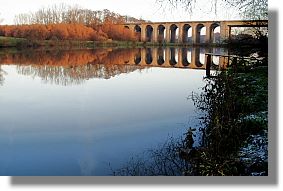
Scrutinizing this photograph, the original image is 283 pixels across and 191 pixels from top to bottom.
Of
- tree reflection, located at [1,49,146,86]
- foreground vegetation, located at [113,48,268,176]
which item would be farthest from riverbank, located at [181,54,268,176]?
tree reflection, located at [1,49,146,86]

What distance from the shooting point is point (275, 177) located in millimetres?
2232

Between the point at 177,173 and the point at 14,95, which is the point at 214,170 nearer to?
the point at 177,173

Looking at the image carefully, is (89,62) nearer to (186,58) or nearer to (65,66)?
(65,66)

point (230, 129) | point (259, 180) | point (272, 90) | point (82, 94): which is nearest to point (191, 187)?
point (259, 180)

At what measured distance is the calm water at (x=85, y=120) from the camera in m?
4.24

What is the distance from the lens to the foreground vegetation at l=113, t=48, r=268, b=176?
3.18 metres

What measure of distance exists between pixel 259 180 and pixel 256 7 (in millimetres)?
2768

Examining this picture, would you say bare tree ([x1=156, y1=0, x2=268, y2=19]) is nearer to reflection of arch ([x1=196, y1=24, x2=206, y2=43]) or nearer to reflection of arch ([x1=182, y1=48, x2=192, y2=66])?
reflection of arch ([x1=196, y1=24, x2=206, y2=43])

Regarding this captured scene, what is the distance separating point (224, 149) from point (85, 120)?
9.69 ft

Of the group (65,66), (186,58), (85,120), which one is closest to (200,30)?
(85,120)

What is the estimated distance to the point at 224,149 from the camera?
3.79 m

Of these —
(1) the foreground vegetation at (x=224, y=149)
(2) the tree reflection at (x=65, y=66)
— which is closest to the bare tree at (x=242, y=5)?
(1) the foreground vegetation at (x=224, y=149)

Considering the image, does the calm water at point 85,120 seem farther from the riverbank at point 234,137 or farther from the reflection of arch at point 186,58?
the reflection of arch at point 186,58

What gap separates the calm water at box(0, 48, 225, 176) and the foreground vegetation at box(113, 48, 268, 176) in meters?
0.35
